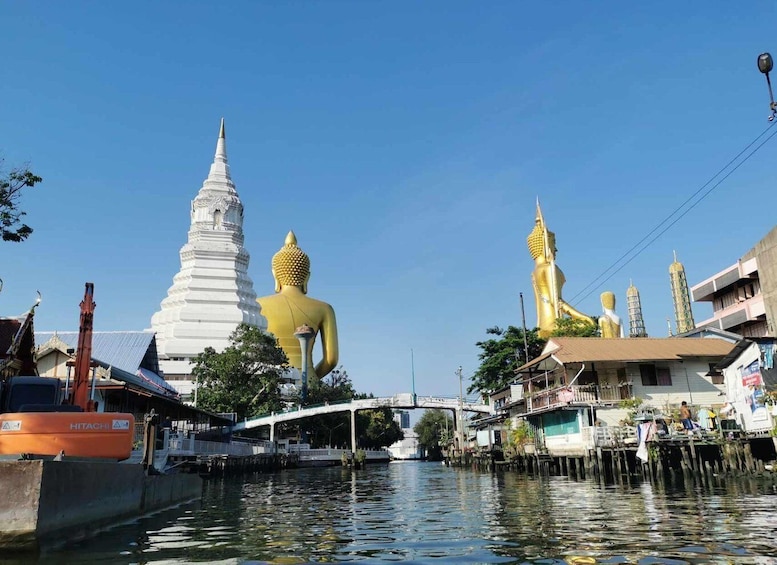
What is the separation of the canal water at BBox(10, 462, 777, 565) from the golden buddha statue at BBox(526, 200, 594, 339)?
136 feet

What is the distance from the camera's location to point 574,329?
148 ft

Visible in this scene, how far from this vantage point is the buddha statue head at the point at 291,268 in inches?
3034

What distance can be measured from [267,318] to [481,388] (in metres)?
32.3

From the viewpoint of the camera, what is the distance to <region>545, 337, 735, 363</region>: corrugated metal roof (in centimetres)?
2948

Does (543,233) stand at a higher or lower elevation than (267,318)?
higher

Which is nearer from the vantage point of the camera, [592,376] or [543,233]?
[592,376]

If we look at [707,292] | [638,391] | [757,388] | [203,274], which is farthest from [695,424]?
[203,274]

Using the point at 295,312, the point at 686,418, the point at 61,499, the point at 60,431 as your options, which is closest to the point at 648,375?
the point at 686,418

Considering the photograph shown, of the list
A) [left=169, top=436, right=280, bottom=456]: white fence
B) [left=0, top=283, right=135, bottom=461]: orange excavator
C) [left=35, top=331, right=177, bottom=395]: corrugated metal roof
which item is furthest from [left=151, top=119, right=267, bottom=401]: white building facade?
[left=0, top=283, right=135, bottom=461]: orange excavator

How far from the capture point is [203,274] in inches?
2699

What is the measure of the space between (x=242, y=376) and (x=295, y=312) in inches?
1024

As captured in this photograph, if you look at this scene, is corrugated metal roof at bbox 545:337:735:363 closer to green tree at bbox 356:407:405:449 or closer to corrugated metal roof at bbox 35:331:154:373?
corrugated metal roof at bbox 35:331:154:373

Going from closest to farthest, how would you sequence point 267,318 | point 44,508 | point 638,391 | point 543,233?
1. point 44,508
2. point 638,391
3. point 543,233
4. point 267,318

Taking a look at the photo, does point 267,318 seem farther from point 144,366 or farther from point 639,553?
point 639,553
